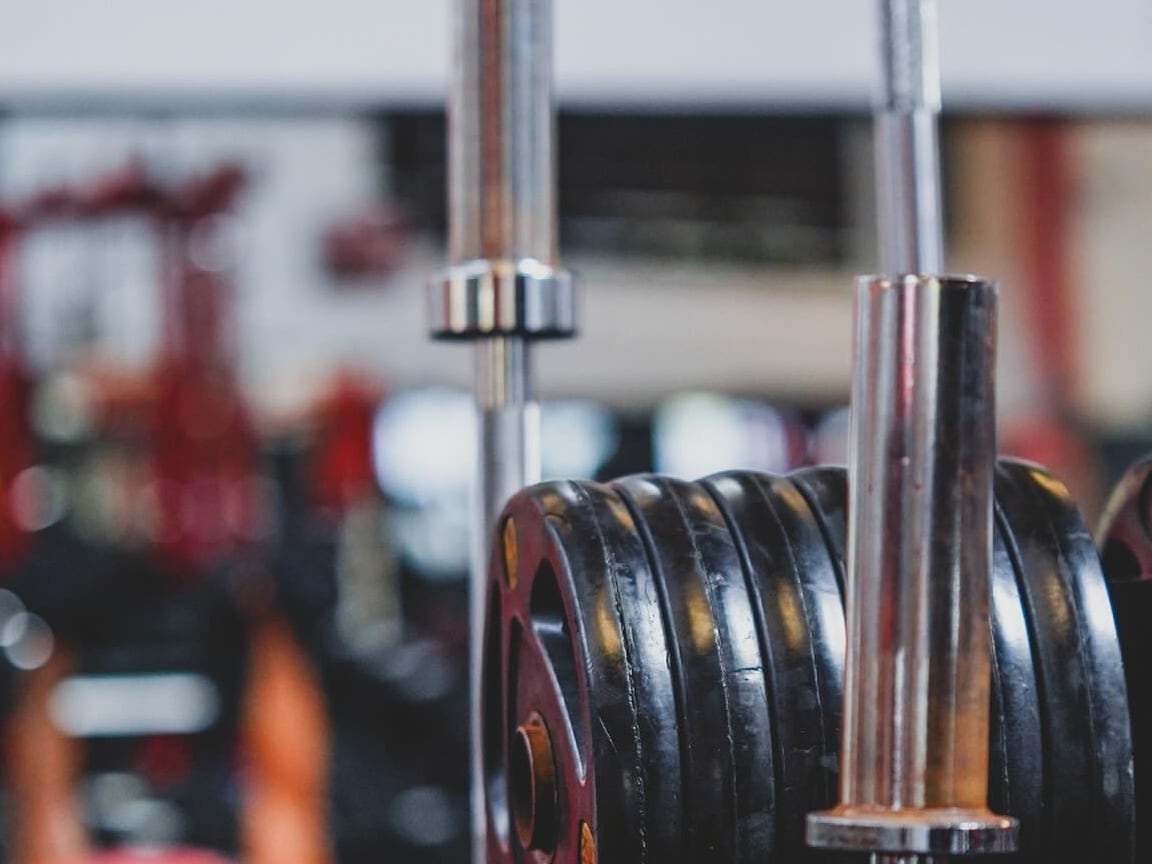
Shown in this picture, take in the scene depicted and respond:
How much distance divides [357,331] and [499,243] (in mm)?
4068

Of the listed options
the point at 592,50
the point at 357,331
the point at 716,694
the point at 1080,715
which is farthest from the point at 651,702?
the point at 357,331

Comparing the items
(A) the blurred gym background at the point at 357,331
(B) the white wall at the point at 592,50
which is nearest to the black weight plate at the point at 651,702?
(A) the blurred gym background at the point at 357,331

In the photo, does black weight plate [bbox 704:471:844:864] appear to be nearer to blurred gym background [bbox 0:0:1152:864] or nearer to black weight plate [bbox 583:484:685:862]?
black weight plate [bbox 583:484:685:862]

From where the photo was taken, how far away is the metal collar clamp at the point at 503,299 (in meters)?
0.51

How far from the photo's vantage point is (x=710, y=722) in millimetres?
417

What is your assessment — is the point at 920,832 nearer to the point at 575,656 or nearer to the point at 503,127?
the point at 575,656

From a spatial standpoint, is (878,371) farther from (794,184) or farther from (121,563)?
(794,184)

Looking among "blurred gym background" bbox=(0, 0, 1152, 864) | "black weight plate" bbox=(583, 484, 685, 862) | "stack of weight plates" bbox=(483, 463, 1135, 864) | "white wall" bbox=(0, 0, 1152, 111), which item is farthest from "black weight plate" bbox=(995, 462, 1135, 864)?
"white wall" bbox=(0, 0, 1152, 111)

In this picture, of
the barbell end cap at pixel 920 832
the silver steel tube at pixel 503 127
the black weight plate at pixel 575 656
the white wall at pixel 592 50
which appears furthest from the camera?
the white wall at pixel 592 50

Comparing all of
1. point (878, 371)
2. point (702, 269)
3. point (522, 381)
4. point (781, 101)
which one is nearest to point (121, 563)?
point (781, 101)

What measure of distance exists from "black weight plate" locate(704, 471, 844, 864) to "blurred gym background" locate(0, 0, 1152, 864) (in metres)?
0.39

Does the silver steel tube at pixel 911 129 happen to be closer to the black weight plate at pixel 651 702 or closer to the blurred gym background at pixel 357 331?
the black weight plate at pixel 651 702

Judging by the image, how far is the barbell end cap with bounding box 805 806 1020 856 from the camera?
0.27 m

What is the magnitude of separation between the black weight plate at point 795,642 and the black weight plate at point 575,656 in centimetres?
3
